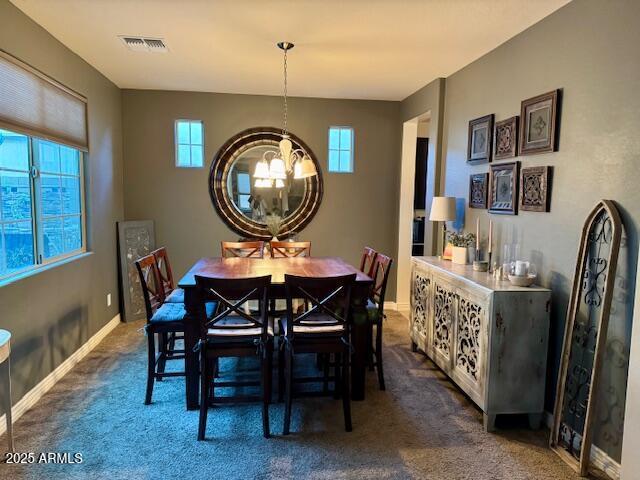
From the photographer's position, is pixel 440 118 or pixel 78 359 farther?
pixel 440 118

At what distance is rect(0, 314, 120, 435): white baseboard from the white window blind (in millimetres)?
1718

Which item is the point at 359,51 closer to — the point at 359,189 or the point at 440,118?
the point at 440,118

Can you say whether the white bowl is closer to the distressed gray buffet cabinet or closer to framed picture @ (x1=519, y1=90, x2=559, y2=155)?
the distressed gray buffet cabinet

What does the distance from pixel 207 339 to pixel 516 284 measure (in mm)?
1908

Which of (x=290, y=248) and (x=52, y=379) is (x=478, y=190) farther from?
(x=52, y=379)

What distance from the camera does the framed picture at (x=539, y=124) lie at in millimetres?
2623

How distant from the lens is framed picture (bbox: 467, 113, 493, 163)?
336 cm

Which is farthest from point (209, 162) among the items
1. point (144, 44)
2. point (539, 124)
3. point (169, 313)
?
point (539, 124)

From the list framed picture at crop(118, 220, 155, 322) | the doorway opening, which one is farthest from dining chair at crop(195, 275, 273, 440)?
the doorway opening

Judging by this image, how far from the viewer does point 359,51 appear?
11.3ft

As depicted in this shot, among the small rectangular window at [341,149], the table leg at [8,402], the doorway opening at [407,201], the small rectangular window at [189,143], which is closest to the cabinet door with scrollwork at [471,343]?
the doorway opening at [407,201]

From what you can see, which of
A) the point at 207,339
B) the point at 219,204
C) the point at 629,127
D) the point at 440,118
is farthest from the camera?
the point at 219,204

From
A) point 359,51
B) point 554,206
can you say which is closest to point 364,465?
point 554,206

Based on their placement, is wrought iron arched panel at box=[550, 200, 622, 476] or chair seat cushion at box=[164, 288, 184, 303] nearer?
wrought iron arched panel at box=[550, 200, 622, 476]
